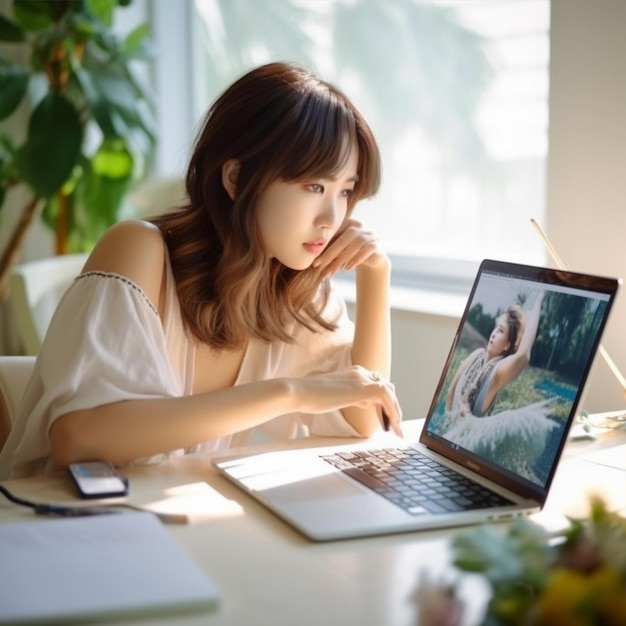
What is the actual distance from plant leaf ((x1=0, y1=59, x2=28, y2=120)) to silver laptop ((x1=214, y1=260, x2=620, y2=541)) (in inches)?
75.9

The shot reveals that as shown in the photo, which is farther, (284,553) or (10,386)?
(10,386)

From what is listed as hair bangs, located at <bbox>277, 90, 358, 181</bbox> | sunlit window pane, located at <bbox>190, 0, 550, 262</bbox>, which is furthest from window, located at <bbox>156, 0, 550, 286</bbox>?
hair bangs, located at <bbox>277, 90, 358, 181</bbox>

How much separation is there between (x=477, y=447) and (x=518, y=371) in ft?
0.35

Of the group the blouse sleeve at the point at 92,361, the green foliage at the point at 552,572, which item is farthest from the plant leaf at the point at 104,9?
the green foliage at the point at 552,572

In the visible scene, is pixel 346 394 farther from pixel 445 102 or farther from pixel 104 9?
pixel 104 9

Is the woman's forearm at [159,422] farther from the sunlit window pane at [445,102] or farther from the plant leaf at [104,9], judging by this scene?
the plant leaf at [104,9]

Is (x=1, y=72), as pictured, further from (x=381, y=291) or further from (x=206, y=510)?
(x=206, y=510)

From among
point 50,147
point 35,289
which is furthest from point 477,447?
point 50,147

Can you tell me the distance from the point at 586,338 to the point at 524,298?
14 centimetres

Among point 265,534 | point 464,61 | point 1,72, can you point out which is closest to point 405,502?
point 265,534

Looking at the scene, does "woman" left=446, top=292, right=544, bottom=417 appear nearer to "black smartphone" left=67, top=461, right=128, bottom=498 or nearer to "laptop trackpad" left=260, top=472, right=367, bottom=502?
"laptop trackpad" left=260, top=472, right=367, bottom=502

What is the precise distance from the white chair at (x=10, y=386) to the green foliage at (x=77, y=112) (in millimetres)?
1367

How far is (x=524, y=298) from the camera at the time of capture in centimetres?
124

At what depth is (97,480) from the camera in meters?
1.15
